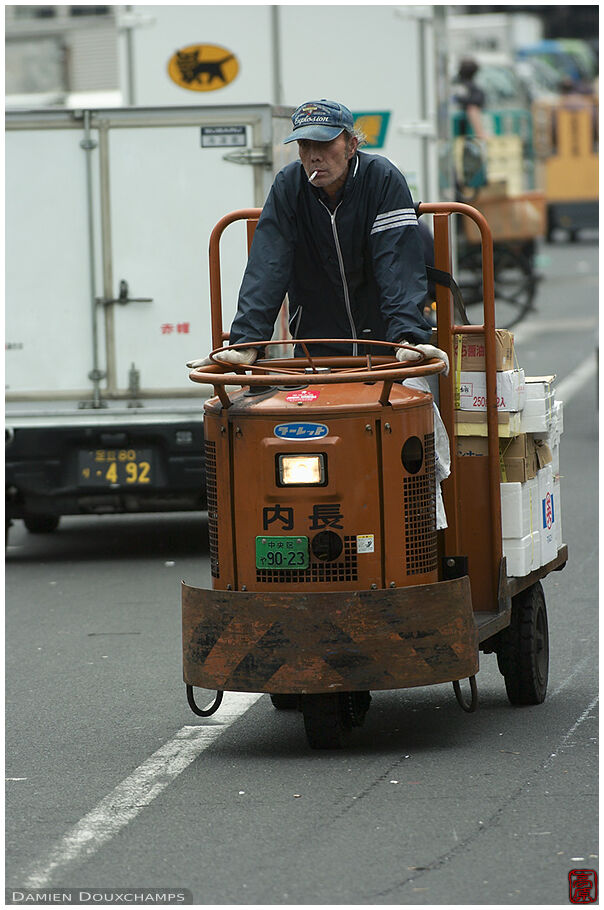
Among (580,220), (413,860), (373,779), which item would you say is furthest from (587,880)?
(580,220)

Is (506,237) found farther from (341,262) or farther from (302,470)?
(302,470)

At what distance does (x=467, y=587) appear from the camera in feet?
20.7

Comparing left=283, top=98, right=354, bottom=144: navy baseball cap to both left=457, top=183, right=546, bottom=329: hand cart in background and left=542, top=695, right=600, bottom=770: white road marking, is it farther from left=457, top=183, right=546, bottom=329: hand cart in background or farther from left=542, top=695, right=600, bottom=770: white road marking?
left=457, top=183, right=546, bottom=329: hand cart in background

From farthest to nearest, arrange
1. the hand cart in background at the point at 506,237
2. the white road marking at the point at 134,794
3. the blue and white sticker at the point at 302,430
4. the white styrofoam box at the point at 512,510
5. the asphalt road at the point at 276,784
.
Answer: the hand cart in background at the point at 506,237, the white styrofoam box at the point at 512,510, the blue and white sticker at the point at 302,430, the white road marking at the point at 134,794, the asphalt road at the point at 276,784

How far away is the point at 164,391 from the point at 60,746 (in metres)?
4.86

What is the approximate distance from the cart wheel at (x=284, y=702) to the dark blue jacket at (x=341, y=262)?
55.1 inches

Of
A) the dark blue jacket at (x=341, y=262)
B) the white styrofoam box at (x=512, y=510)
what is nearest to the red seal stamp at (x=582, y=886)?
the white styrofoam box at (x=512, y=510)

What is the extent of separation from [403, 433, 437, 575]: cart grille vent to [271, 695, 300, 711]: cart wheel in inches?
42.0

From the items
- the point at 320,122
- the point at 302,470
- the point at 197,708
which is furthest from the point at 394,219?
the point at 197,708

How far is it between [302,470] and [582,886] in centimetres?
182

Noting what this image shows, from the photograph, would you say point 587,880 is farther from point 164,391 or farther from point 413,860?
point 164,391

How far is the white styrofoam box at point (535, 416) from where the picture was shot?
6.96 m

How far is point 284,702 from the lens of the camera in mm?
7160

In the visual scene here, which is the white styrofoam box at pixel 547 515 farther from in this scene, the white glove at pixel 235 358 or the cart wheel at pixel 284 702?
the white glove at pixel 235 358
